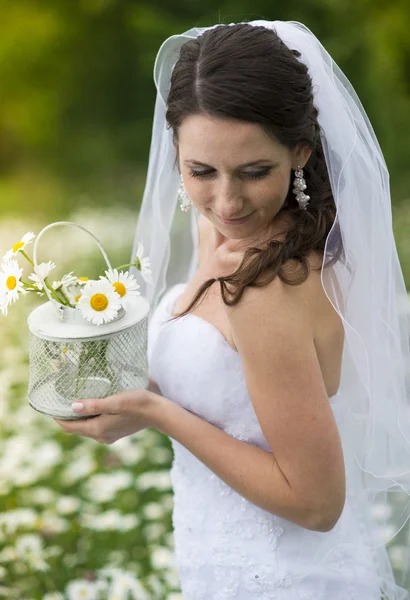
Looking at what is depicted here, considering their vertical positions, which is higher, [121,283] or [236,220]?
[236,220]

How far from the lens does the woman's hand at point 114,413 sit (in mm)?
1694

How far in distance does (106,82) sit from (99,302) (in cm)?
733

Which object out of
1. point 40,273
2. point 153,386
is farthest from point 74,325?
point 153,386

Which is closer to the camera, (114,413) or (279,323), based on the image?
(279,323)

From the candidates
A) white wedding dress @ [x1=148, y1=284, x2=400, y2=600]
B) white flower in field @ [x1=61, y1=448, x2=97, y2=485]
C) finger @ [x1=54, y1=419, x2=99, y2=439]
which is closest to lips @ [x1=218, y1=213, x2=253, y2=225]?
white wedding dress @ [x1=148, y1=284, x2=400, y2=600]

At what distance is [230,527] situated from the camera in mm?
1901

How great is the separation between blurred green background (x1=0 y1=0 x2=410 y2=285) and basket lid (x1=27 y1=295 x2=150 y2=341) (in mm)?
4961

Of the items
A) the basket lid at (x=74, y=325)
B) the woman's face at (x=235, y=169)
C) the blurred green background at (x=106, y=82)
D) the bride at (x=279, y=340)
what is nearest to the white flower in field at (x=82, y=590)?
the bride at (x=279, y=340)

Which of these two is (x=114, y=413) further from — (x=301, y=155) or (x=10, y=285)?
(x=301, y=155)

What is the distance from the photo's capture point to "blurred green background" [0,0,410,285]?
6.58 meters

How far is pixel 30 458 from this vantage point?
11.4ft

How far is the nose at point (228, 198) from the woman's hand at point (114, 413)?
470 mm

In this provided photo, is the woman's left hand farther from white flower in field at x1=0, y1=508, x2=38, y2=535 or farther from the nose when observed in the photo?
white flower in field at x1=0, y1=508, x2=38, y2=535

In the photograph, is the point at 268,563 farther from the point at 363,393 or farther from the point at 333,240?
the point at 333,240
